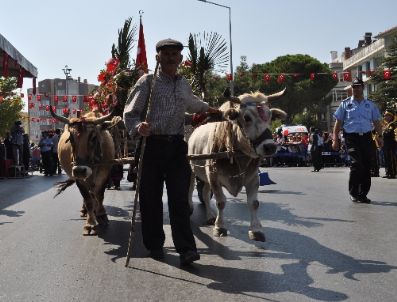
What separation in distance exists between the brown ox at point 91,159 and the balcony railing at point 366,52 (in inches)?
2606

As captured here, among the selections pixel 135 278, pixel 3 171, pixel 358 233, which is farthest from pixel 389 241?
pixel 3 171

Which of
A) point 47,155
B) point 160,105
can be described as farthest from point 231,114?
point 47,155

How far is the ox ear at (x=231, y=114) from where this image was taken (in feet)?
21.0

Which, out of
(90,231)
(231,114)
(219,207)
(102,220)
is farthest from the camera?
(102,220)

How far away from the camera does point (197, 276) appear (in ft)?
16.5

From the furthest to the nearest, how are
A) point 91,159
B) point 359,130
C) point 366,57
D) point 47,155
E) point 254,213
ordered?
point 366,57
point 47,155
point 359,130
point 91,159
point 254,213

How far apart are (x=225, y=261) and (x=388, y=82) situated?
1541 inches

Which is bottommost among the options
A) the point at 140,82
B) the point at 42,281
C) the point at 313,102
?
the point at 42,281

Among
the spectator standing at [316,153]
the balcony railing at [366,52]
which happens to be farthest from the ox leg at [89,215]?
the balcony railing at [366,52]

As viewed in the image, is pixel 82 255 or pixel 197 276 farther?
pixel 82 255

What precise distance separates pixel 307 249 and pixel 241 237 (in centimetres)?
99

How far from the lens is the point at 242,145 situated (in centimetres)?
653

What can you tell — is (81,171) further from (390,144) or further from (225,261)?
(390,144)

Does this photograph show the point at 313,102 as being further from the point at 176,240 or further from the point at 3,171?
the point at 176,240
